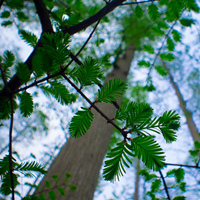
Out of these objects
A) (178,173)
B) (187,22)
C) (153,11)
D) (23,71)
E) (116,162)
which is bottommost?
(116,162)

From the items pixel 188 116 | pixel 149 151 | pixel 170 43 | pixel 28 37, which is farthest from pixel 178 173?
pixel 188 116

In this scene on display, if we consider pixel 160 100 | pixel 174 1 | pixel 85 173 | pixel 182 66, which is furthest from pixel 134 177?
pixel 174 1

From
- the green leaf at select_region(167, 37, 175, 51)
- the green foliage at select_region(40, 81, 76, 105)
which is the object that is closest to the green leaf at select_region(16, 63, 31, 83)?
the green foliage at select_region(40, 81, 76, 105)

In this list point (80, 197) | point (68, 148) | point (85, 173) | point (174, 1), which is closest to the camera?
point (174, 1)

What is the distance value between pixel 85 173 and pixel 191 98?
541 cm

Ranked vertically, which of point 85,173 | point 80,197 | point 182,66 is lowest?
point 80,197

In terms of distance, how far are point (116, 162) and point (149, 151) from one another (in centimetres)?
8

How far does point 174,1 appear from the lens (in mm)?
585

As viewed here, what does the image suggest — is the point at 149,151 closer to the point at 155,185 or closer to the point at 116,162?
the point at 116,162

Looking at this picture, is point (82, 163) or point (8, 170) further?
point (82, 163)

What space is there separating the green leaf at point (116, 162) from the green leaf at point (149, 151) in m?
0.02

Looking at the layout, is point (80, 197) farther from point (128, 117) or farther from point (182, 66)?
point (182, 66)

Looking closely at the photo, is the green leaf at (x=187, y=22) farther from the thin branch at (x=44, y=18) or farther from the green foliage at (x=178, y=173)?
the green foliage at (x=178, y=173)

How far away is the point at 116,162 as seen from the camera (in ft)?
0.99
